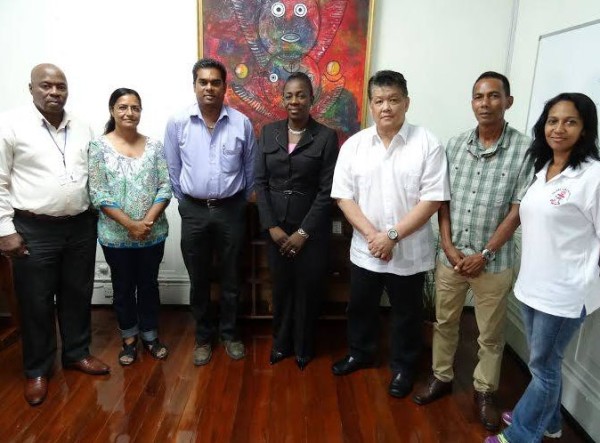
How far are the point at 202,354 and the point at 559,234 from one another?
1967 millimetres

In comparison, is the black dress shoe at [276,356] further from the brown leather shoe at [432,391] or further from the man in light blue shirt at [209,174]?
the brown leather shoe at [432,391]

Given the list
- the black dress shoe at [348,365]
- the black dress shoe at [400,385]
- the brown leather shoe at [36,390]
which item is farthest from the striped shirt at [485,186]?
the brown leather shoe at [36,390]

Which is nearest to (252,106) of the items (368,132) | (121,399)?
(368,132)

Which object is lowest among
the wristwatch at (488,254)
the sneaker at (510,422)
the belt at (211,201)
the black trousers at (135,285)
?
the sneaker at (510,422)

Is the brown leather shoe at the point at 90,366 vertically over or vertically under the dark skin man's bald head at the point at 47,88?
under

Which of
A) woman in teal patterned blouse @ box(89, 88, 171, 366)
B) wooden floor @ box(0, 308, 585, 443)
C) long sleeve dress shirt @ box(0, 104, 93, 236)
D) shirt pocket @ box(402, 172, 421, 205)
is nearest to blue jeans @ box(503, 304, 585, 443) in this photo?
wooden floor @ box(0, 308, 585, 443)

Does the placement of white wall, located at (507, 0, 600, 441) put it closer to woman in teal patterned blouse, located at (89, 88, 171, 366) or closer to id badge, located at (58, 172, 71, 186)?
woman in teal patterned blouse, located at (89, 88, 171, 366)

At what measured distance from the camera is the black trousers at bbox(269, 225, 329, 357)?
2277 millimetres

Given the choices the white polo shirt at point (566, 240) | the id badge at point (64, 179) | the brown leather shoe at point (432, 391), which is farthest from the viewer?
the brown leather shoe at point (432, 391)

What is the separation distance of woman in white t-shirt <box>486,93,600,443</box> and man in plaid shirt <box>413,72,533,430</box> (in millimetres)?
190

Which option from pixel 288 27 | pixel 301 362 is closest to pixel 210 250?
pixel 301 362

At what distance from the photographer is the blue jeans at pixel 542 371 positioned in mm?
1552

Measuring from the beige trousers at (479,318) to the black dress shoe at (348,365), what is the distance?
0.42 m

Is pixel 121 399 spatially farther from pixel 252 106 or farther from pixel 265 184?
pixel 252 106
